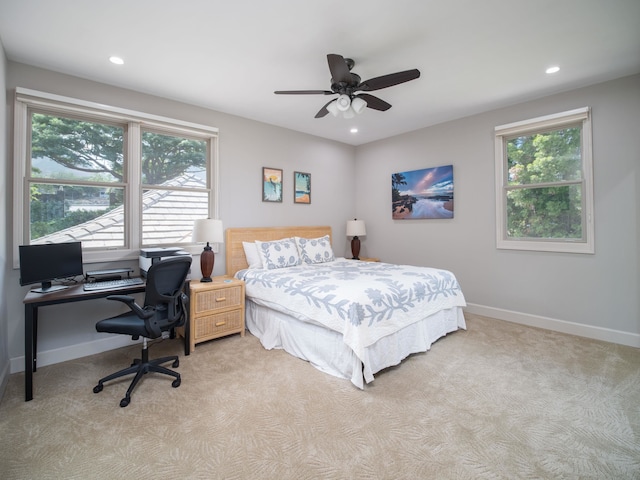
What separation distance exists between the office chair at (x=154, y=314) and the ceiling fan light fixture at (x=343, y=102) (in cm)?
187

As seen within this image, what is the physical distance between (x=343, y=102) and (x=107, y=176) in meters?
2.58

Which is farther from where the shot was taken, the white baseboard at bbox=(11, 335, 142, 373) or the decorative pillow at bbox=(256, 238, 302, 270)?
the decorative pillow at bbox=(256, 238, 302, 270)

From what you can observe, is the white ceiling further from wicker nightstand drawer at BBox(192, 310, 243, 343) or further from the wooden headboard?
wicker nightstand drawer at BBox(192, 310, 243, 343)

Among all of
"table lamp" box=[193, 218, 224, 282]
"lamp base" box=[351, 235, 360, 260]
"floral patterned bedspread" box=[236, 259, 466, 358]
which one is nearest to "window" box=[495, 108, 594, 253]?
"floral patterned bedspread" box=[236, 259, 466, 358]

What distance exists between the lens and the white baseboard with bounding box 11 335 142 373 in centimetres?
264

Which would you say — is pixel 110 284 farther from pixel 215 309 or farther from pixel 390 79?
pixel 390 79

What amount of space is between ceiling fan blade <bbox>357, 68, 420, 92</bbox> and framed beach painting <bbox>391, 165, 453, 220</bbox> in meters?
2.39

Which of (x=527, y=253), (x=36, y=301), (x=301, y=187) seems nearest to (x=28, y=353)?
(x=36, y=301)

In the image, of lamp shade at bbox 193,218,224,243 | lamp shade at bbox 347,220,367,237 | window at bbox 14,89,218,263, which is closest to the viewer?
window at bbox 14,89,218,263

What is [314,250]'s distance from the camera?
436 centimetres

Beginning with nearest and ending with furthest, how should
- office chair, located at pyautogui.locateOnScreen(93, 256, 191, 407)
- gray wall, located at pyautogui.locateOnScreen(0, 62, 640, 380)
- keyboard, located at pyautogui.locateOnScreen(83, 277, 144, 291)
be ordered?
office chair, located at pyautogui.locateOnScreen(93, 256, 191, 407), keyboard, located at pyautogui.locateOnScreen(83, 277, 144, 291), gray wall, located at pyautogui.locateOnScreen(0, 62, 640, 380)

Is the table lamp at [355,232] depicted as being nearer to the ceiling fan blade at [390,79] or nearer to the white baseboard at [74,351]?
the ceiling fan blade at [390,79]

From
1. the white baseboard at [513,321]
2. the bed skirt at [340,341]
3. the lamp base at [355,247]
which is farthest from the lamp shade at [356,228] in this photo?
the white baseboard at [513,321]

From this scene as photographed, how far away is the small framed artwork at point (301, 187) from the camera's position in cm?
475
